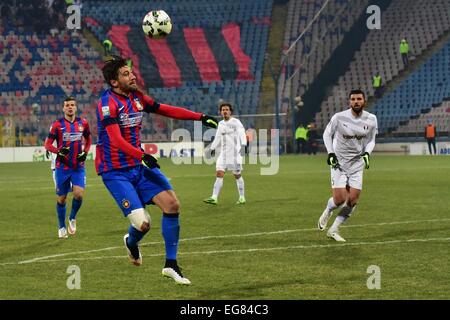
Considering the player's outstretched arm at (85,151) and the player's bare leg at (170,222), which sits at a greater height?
the player's outstretched arm at (85,151)

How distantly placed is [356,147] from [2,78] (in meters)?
44.0

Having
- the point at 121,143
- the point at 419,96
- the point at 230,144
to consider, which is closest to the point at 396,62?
the point at 419,96

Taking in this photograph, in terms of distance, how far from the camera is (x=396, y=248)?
11.7m

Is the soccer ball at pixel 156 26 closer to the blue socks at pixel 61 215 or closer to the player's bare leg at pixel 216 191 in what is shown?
the blue socks at pixel 61 215

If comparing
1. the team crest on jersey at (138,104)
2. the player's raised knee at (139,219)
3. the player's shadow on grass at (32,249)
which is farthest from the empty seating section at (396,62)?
the player's raised knee at (139,219)

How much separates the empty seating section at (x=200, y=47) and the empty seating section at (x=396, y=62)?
5757 millimetres

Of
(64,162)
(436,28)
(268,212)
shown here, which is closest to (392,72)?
(436,28)

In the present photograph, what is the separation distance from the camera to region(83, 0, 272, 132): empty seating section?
181 feet

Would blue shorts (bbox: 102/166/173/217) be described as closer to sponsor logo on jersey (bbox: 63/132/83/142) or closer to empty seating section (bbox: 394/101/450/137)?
sponsor logo on jersey (bbox: 63/132/83/142)

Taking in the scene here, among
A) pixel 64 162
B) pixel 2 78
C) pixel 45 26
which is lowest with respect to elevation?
pixel 64 162

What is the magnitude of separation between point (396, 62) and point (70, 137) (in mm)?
42663

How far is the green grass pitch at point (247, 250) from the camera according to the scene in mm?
8750

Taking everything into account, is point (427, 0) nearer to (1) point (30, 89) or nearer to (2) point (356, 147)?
(1) point (30, 89)

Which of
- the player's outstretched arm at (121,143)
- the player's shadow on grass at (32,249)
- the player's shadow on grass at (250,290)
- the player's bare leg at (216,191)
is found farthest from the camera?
the player's bare leg at (216,191)
